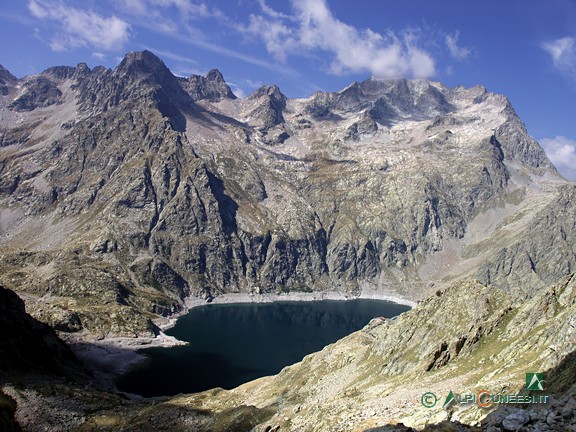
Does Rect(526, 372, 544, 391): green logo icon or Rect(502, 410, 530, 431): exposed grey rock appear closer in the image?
Rect(502, 410, 530, 431): exposed grey rock

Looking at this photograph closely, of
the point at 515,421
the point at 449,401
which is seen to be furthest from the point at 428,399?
the point at 515,421

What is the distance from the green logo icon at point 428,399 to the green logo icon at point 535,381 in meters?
9.05

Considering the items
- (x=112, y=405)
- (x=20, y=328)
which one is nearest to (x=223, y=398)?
(x=112, y=405)

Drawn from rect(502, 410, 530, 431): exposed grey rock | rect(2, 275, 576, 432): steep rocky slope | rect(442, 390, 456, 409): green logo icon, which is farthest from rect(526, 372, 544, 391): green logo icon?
rect(502, 410, 530, 431): exposed grey rock

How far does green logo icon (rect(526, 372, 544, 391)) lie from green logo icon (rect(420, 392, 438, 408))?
905 cm

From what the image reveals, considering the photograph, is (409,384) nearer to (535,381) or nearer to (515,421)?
(535,381)

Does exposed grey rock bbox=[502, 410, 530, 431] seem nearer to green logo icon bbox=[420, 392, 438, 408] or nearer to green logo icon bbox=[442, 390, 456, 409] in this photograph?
green logo icon bbox=[442, 390, 456, 409]

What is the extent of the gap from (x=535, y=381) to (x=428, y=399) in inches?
437

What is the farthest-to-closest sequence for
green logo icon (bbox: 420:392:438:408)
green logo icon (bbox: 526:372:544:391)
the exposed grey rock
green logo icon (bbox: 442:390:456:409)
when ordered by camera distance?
green logo icon (bbox: 420:392:438:408) < green logo icon (bbox: 442:390:456:409) < green logo icon (bbox: 526:372:544:391) < the exposed grey rock

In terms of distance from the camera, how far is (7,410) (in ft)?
175

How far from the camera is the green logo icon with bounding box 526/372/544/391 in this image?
31.4 meters

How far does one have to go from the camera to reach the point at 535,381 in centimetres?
3241

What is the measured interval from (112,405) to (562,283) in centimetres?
8055

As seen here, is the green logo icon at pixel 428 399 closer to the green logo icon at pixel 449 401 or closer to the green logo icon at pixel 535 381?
the green logo icon at pixel 449 401
